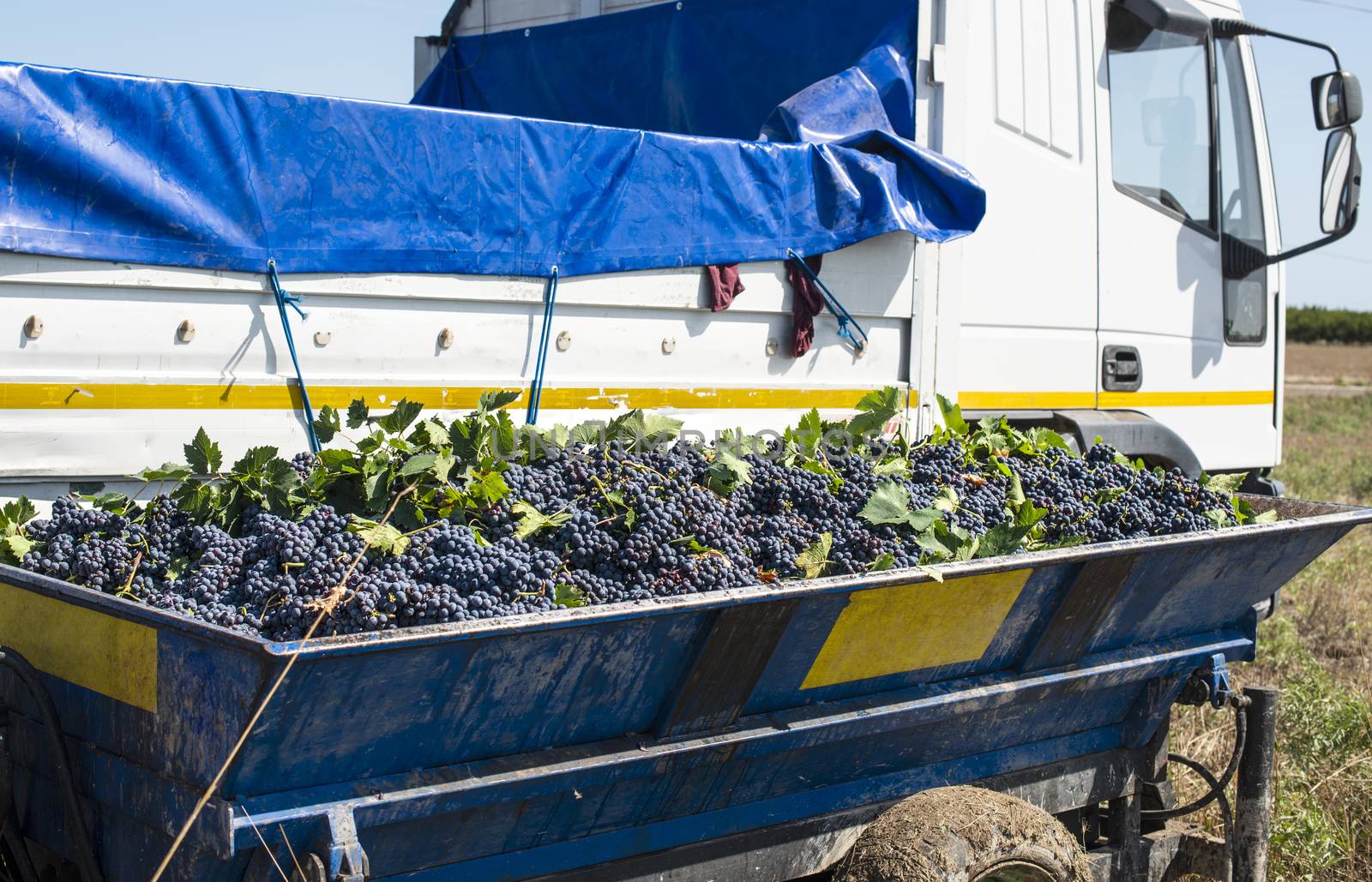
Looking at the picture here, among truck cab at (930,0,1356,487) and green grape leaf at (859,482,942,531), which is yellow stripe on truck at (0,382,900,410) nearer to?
truck cab at (930,0,1356,487)

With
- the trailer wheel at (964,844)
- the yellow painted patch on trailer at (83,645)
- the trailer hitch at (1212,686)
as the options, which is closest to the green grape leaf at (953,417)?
the trailer hitch at (1212,686)

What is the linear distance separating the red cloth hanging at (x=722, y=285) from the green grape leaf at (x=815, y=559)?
58.4 inches

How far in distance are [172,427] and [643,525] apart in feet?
4.58

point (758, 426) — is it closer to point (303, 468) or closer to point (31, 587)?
point (303, 468)

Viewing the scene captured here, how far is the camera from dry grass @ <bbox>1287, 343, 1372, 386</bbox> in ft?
136

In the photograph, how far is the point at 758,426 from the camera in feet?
14.2

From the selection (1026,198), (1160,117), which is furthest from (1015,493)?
(1160,117)

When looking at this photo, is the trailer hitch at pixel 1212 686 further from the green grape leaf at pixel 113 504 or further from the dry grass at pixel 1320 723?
the green grape leaf at pixel 113 504

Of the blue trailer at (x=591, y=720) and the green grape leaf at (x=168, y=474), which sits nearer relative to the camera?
the blue trailer at (x=591, y=720)

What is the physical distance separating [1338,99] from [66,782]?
216 inches

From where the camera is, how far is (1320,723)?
523 cm

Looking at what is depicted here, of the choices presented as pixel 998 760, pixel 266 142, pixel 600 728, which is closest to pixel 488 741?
pixel 600 728

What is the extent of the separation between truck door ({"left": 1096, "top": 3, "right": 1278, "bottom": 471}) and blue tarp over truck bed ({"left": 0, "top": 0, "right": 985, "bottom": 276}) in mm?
1158

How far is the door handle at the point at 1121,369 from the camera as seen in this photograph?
538 cm
